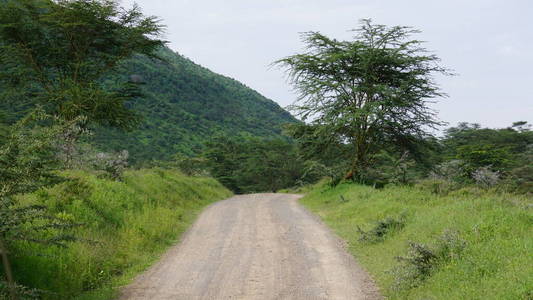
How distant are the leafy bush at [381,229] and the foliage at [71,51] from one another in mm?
13556

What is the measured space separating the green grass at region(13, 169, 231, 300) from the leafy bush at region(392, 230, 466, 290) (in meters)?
5.40

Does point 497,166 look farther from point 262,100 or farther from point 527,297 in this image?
point 262,100

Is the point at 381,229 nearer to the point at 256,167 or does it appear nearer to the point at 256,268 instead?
the point at 256,268

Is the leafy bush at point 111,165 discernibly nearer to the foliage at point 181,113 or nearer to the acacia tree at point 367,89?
the acacia tree at point 367,89

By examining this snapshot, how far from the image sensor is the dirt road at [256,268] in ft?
25.5

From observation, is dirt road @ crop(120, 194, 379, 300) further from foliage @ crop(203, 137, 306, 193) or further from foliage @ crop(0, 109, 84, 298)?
foliage @ crop(203, 137, 306, 193)

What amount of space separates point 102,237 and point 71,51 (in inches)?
526

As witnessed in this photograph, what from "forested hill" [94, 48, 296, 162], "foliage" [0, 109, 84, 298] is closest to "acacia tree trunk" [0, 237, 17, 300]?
"foliage" [0, 109, 84, 298]

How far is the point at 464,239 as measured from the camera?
8.33 meters

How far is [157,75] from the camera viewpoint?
Result: 9781cm

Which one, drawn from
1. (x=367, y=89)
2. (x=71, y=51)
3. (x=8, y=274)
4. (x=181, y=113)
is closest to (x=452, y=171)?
(x=367, y=89)

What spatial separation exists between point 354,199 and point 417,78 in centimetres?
790

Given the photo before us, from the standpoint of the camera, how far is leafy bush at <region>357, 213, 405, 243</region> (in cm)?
1141

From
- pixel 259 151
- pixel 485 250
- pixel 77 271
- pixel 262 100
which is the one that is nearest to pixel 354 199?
pixel 485 250
